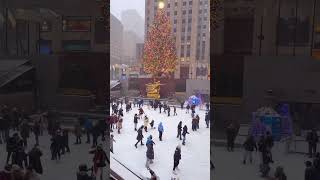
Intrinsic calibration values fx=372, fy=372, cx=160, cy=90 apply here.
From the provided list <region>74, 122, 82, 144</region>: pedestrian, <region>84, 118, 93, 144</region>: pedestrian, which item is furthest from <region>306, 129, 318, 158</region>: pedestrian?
<region>74, 122, 82, 144</region>: pedestrian

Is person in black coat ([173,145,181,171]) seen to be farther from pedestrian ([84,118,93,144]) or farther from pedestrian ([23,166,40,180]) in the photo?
pedestrian ([23,166,40,180])

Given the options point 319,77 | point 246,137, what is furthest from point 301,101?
point 246,137

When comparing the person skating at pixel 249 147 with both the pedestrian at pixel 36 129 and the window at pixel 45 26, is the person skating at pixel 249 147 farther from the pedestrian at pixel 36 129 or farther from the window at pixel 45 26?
the window at pixel 45 26

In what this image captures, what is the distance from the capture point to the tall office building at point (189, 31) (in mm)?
13852

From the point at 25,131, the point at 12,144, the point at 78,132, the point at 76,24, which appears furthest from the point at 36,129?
the point at 76,24

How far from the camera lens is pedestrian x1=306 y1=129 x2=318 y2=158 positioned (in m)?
5.07

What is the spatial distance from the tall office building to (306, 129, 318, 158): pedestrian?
699 centimetres

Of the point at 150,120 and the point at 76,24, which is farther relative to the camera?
the point at 150,120

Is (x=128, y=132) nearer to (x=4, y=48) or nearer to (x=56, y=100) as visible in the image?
(x=56, y=100)

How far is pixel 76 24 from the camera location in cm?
572

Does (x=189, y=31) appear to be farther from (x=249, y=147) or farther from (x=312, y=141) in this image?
(x=312, y=141)

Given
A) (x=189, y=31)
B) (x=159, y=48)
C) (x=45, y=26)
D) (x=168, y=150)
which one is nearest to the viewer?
(x=45, y=26)

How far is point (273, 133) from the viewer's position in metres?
5.20

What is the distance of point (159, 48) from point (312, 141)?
903cm
